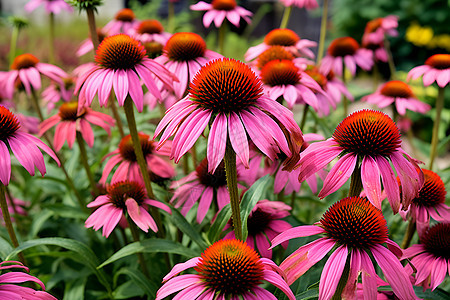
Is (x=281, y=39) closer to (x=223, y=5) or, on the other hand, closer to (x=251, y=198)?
(x=223, y=5)

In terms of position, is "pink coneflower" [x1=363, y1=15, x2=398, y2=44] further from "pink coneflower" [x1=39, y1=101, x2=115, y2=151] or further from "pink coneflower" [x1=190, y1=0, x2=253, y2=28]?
"pink coneflower" [x1=39, y1=101, x2=115, y2=151]

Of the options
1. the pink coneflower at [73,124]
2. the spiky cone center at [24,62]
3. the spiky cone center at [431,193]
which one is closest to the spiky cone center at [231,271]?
the spiky cone center at [431,193]

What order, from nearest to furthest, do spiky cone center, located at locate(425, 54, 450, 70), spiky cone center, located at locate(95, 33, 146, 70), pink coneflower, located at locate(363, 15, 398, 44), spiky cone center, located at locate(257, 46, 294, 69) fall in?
spiky cone center, located at locate(95, 33, 146, 70) < spiky cone center, located at locate(257, 46, 294, 69) < spiky cone center, located at locate(425, 54, 450, 70) < pink coneflower, located at locate(363, 15, 398, 44)

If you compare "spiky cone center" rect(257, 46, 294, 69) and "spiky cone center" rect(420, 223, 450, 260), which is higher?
"spiky cone center" rect(257, 46, 294, 69)

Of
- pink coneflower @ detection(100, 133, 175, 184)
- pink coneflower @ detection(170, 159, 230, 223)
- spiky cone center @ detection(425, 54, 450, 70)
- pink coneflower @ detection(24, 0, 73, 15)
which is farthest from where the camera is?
pink coneflower @ detection(24, 0, 73, 15)

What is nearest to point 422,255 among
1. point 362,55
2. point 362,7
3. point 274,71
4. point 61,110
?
point 274,71

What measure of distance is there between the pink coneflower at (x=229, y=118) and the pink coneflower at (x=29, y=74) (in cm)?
93

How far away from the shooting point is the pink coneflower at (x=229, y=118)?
0.74 meters

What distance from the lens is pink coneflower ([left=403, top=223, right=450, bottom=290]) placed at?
0.90 m

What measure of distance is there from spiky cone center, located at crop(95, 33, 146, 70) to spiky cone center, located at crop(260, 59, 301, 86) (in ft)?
1.29

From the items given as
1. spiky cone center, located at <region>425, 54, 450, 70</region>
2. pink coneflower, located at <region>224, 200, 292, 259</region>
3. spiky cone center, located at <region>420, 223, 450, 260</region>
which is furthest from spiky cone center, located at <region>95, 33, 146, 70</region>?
spiky cone center, located at <region>425, 54, 450, 70</region>

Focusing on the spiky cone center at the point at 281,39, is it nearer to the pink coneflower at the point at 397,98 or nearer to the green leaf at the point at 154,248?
the pink coneflower at the point at 397,98

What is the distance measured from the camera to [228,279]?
700mm

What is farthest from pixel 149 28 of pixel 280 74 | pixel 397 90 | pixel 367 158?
pixel 367 158
